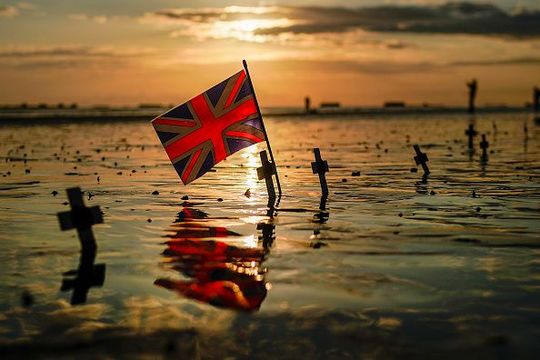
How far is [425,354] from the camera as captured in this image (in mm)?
7559

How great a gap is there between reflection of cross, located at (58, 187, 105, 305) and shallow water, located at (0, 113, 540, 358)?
0.58 ft

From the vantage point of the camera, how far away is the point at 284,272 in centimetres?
1111

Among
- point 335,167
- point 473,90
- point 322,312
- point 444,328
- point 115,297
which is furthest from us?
point 473,90

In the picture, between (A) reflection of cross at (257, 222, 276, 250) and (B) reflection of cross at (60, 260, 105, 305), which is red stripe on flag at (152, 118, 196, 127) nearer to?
(A) reflection of cross at (257, 222, 276, 250)

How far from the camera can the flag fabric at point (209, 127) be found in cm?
1777

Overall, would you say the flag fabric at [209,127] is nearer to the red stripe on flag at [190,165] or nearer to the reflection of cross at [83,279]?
the red stripe on flag at [190,165]

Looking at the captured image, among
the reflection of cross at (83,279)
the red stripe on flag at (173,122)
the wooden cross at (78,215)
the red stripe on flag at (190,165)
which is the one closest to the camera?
the reflection of cross at (83,279)

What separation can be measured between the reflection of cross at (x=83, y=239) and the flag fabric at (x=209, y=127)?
5327mm

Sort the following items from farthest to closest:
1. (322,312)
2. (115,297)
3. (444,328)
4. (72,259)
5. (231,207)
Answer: (231,207)
(72,259)
(115,297)
(322,312)
(444,328)

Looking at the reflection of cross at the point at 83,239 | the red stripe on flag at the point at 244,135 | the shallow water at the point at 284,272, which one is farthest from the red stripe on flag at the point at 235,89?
the reflection of cross at the point at 83,239

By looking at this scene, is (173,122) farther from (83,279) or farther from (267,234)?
(83,279)

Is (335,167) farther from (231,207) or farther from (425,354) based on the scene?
(425,354)

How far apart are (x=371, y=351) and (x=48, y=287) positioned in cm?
494

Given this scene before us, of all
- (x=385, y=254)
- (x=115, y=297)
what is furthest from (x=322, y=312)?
(x=385, y=254)
